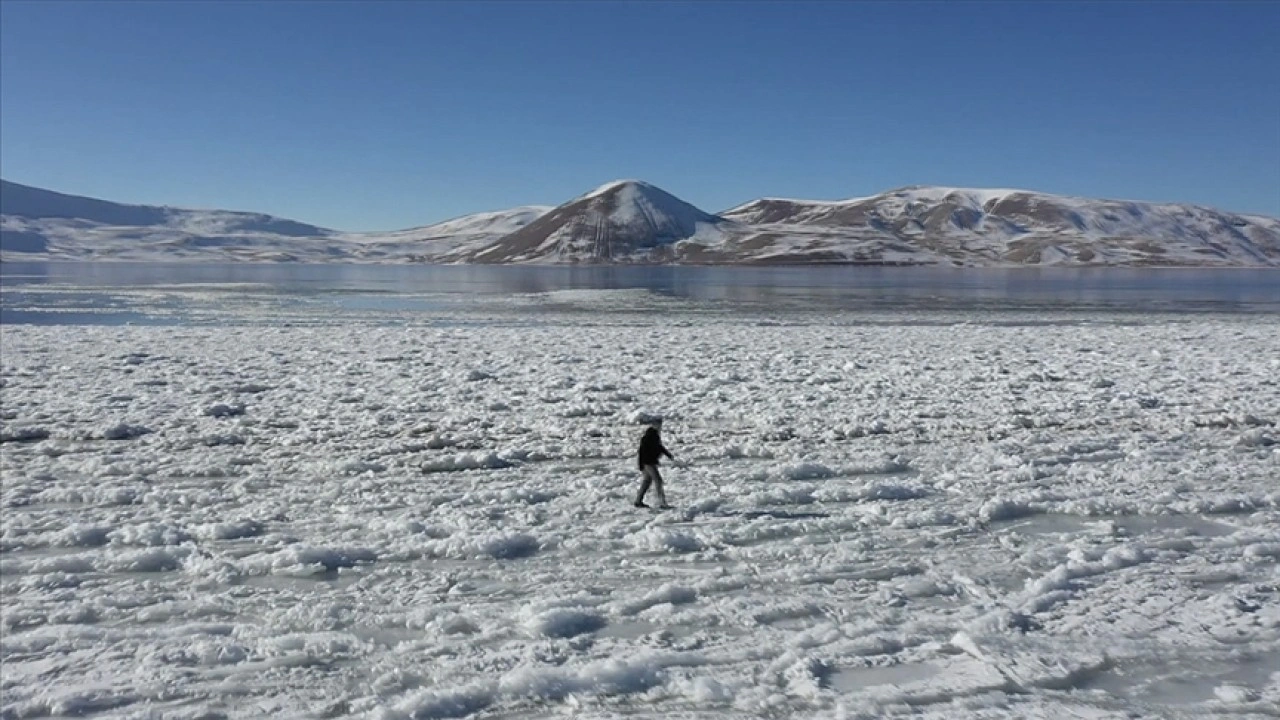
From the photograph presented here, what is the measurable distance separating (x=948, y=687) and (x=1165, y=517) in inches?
233

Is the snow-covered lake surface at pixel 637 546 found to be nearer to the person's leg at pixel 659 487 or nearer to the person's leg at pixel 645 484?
the person's leg at pixel 659 487

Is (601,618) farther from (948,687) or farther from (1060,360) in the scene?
(1060,360)

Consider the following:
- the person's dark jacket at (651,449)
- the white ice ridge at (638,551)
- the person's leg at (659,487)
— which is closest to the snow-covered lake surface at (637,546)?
the white ice ridge at (638,551)

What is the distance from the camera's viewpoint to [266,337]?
32562 millimetres

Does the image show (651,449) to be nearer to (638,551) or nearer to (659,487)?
(659,487)

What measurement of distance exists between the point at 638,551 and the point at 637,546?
11 cm

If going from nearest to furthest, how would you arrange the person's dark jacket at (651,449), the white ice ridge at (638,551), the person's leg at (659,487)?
1. the white ice ridge at (638,551)
2. the person's dark jacket at (651,449)
3. the person's leg at (659,487)

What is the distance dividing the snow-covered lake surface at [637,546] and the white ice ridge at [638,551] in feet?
0.14

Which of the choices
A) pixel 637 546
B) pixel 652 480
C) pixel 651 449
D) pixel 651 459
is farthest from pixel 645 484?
pixel 637 546

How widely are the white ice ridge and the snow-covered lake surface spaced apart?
42mm

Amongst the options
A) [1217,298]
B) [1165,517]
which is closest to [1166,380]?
[1165,517]

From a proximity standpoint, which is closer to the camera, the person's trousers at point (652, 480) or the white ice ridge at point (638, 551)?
the white ice ridge at point (638, 551)

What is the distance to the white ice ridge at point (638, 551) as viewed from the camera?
679 centimetres

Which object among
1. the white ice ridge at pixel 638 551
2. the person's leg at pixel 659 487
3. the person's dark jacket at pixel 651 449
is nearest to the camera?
the white ice ridge at pixel 638 551
